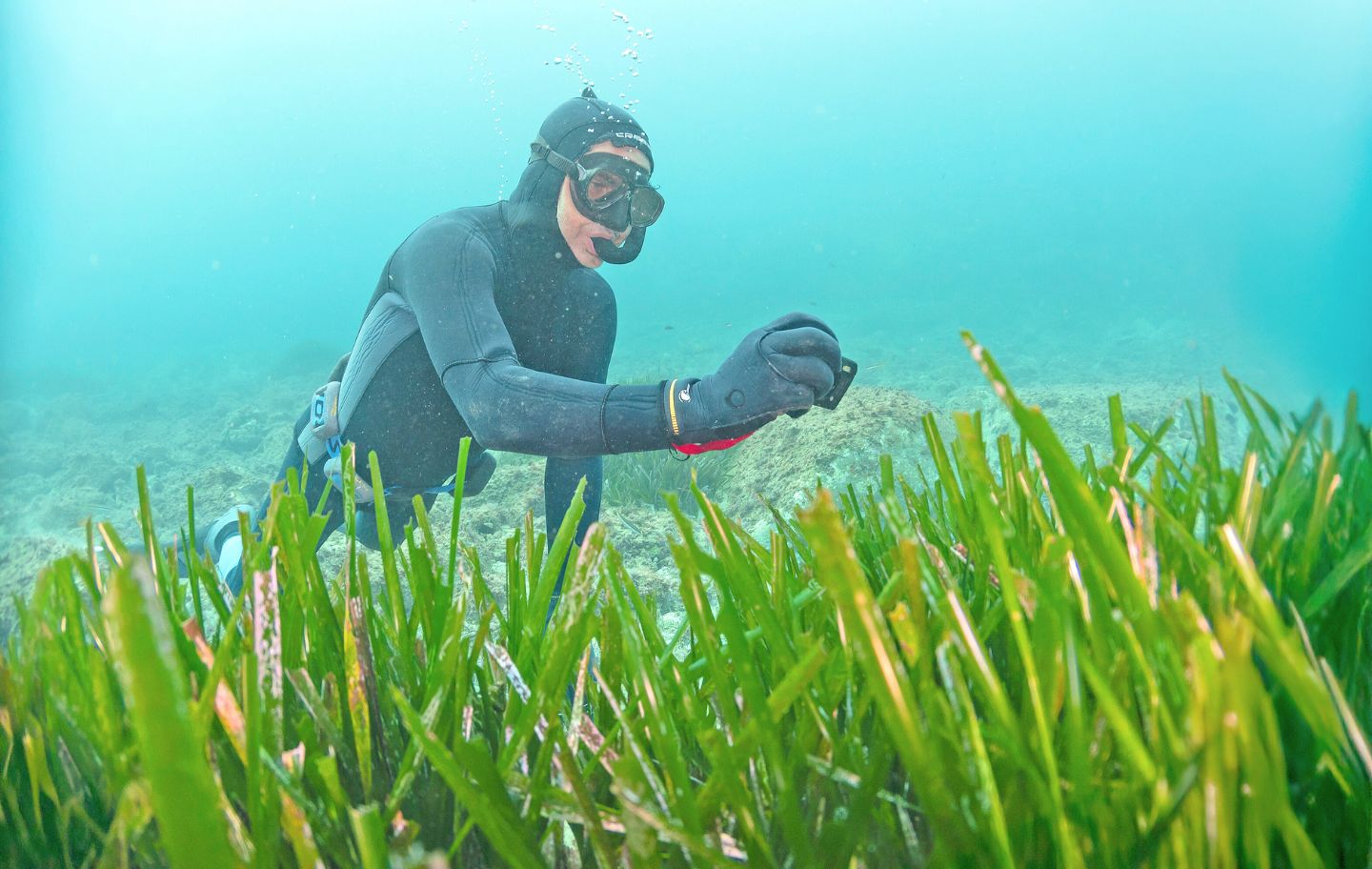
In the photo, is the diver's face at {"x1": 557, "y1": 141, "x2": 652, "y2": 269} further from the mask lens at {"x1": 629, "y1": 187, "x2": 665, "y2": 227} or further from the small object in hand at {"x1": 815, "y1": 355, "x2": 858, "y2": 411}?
the small object in hand at {"x1": 815, "y1": 355, "x2": 858, "y2": 411}

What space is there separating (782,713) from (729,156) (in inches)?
4765

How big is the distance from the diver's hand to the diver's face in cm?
201

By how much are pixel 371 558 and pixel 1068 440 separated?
7763mm

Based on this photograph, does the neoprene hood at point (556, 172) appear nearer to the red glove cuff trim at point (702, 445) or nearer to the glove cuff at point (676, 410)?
the glove cuff at point (676, 410)

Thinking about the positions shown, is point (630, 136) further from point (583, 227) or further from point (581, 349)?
point (581, 349)

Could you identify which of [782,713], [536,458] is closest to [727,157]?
[536,458]

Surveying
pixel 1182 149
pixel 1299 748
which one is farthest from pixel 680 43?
pixel 1299 748

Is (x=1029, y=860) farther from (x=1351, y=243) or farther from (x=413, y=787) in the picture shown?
(x=1351, y=243)

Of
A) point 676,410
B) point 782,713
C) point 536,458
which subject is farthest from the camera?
point 536,458

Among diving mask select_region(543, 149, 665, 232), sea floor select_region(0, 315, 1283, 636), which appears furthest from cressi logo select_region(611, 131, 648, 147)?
sea floor select_region(0, 315, 1283, 636)

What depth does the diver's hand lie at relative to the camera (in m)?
1.97

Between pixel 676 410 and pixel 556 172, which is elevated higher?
pixel 556 172

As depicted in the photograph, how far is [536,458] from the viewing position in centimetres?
876

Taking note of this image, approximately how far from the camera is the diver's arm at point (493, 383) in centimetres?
223
